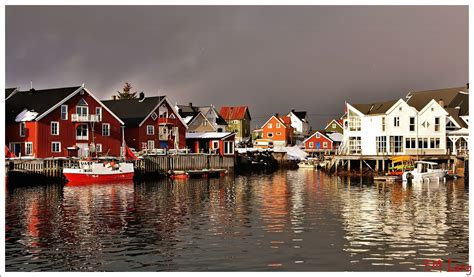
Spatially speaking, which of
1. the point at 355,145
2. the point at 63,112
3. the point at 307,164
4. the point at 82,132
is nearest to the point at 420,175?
the point at 355,145

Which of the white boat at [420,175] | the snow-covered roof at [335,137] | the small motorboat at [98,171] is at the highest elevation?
the snow-covered roof at [335,137]

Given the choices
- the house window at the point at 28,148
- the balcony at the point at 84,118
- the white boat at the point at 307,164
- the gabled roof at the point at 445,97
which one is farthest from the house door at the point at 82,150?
the gabled roof at the point at 445,97

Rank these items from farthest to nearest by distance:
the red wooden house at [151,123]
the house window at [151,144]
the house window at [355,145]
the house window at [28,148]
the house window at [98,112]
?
the house window at [151,144] < the house window at [355,145] < the red wooden house at [151,123] < the house window at [98,112] < the house window at [28,148]

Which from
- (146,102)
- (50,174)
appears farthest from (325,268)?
(146,102)

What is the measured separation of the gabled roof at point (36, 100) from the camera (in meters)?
63.5

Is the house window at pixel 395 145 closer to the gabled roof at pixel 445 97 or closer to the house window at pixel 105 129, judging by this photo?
the gabled roof at pixel 445 97

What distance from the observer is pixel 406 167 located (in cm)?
6450

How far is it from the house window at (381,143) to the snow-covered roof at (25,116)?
3901 centimetres

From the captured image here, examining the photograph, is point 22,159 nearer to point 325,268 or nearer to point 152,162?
point 152,162

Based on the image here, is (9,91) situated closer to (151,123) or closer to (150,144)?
(151,123)

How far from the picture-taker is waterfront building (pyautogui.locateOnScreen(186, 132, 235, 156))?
8588cm

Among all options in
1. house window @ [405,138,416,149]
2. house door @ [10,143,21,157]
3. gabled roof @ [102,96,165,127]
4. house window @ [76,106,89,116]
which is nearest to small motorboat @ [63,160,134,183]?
house door @ [10,143,21,157]

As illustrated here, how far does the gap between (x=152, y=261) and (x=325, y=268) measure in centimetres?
598

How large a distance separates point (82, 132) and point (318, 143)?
62.1 meters
